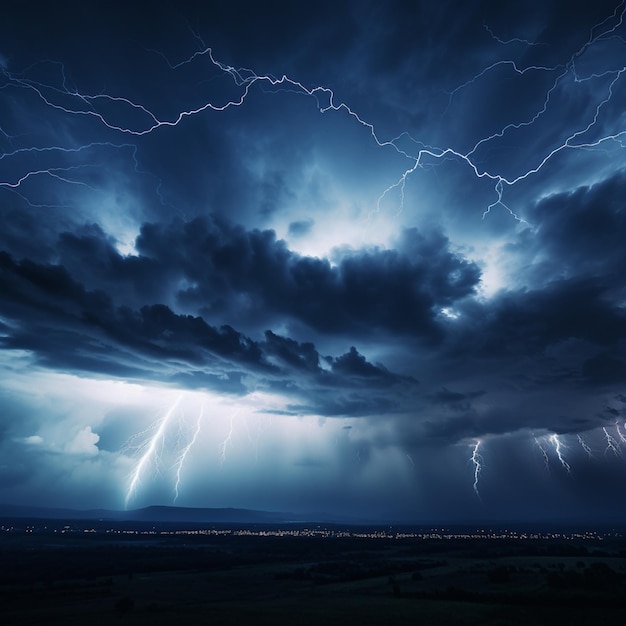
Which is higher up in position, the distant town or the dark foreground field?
the distant town

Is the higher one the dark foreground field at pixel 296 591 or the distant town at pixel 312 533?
the distant town at pixel 312 533

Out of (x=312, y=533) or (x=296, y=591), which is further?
(x=312, y=533)

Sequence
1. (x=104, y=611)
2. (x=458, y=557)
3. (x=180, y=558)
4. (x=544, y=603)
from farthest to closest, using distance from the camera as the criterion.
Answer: (x=458, y=557) < (x=180, y=558) < (x=544, y=603) < (x=104, y=611)

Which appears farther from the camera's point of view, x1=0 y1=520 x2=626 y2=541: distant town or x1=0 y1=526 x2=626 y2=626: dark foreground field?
x1=0 y1=520 x2=626 y2=541: distant town

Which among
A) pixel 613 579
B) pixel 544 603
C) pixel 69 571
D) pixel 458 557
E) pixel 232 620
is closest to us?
pixel 232 620

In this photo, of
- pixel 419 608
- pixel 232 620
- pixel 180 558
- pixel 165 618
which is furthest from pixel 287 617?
pixel 180 558

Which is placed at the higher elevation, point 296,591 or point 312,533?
point 312,533

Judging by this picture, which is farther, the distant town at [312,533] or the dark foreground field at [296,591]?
the distant town at [312,533]

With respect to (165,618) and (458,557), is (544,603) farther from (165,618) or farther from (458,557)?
(458,557)
